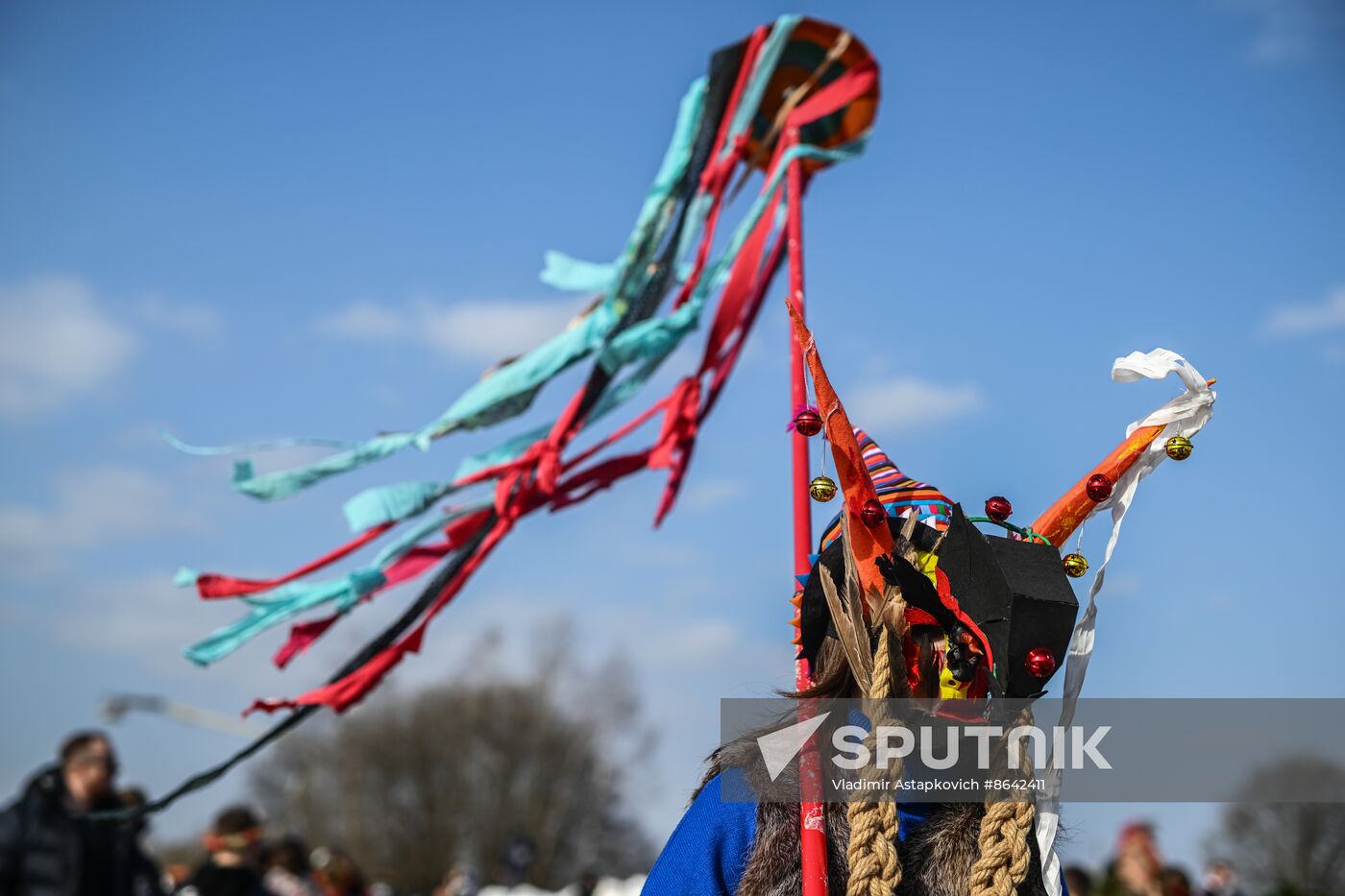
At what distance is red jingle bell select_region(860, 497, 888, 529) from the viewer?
71.1 inches

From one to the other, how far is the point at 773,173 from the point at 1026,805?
1891 mm

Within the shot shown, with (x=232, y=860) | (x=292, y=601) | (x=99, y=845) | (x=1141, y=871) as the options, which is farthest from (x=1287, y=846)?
(x=292, y=601)

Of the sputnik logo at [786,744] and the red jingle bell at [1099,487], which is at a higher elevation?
the red jingle bell at [1099,487]

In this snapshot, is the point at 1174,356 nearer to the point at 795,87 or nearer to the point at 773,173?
the point at 773,173

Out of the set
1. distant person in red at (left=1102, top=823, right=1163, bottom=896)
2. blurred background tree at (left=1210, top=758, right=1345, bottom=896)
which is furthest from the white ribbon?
blurred background tree at (left=1210, top=758, right=1345, bottom=896)

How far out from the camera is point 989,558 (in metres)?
1.72

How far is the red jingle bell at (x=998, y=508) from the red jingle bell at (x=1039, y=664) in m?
0.29

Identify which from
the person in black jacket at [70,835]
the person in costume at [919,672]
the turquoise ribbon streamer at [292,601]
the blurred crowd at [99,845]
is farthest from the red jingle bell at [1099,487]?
the person in black jacket at [70,835]

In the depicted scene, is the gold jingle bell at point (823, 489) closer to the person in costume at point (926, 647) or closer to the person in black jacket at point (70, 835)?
the person in costume at point (926, 647)

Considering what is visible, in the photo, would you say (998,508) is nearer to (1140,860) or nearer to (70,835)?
(70,835)

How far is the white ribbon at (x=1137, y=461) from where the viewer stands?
5.78 ft

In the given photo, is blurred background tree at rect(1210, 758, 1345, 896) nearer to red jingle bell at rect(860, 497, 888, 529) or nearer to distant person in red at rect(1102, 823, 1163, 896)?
distant person in red at rect(1102, 823, 1163, 896)

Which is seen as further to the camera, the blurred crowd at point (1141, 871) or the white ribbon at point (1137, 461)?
the blurred crowd at point (1141, 871)

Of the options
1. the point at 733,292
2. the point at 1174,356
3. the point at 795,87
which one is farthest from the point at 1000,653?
the point at 795,87
